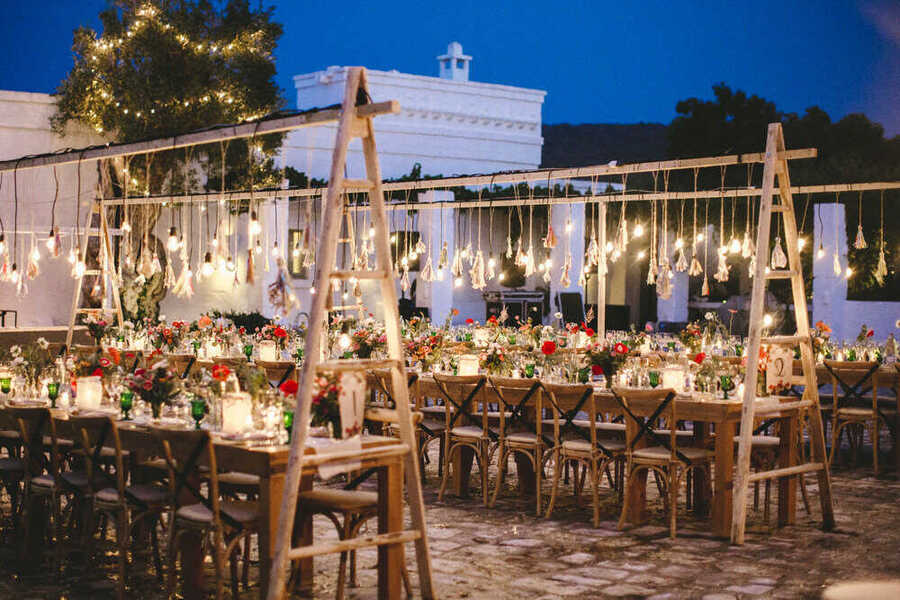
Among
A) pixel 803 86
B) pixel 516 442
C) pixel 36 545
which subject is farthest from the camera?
pixel 803 86

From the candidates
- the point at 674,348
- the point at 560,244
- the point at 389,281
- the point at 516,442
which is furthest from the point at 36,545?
the point at 560,244

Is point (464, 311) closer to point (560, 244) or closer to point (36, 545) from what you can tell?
point (560, 244)

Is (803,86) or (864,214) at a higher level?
(803,86)

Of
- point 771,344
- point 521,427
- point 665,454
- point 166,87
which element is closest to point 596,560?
point 665,454

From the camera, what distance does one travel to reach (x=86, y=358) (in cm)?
706

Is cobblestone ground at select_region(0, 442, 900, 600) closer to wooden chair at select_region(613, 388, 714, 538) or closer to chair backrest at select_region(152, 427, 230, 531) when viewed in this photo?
wooden chair at select_region(613, 388, 714, 538)

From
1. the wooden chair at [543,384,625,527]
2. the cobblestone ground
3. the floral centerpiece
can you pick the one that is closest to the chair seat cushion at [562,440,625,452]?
the wooden chair at [543,384,625,527]

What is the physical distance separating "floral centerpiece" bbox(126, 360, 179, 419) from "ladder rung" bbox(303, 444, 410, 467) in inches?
58.5

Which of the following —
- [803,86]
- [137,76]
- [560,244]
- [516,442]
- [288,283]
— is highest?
[803,86]

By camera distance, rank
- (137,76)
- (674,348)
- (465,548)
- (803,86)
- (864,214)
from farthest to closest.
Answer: (803,86) → (864,214) → (137,76) → (674,348) → (465,548)

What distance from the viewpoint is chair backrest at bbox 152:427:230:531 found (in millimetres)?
4961

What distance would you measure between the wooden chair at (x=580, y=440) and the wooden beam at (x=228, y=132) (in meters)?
2.83

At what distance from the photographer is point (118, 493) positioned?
551cm

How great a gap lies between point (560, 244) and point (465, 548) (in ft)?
54.8
